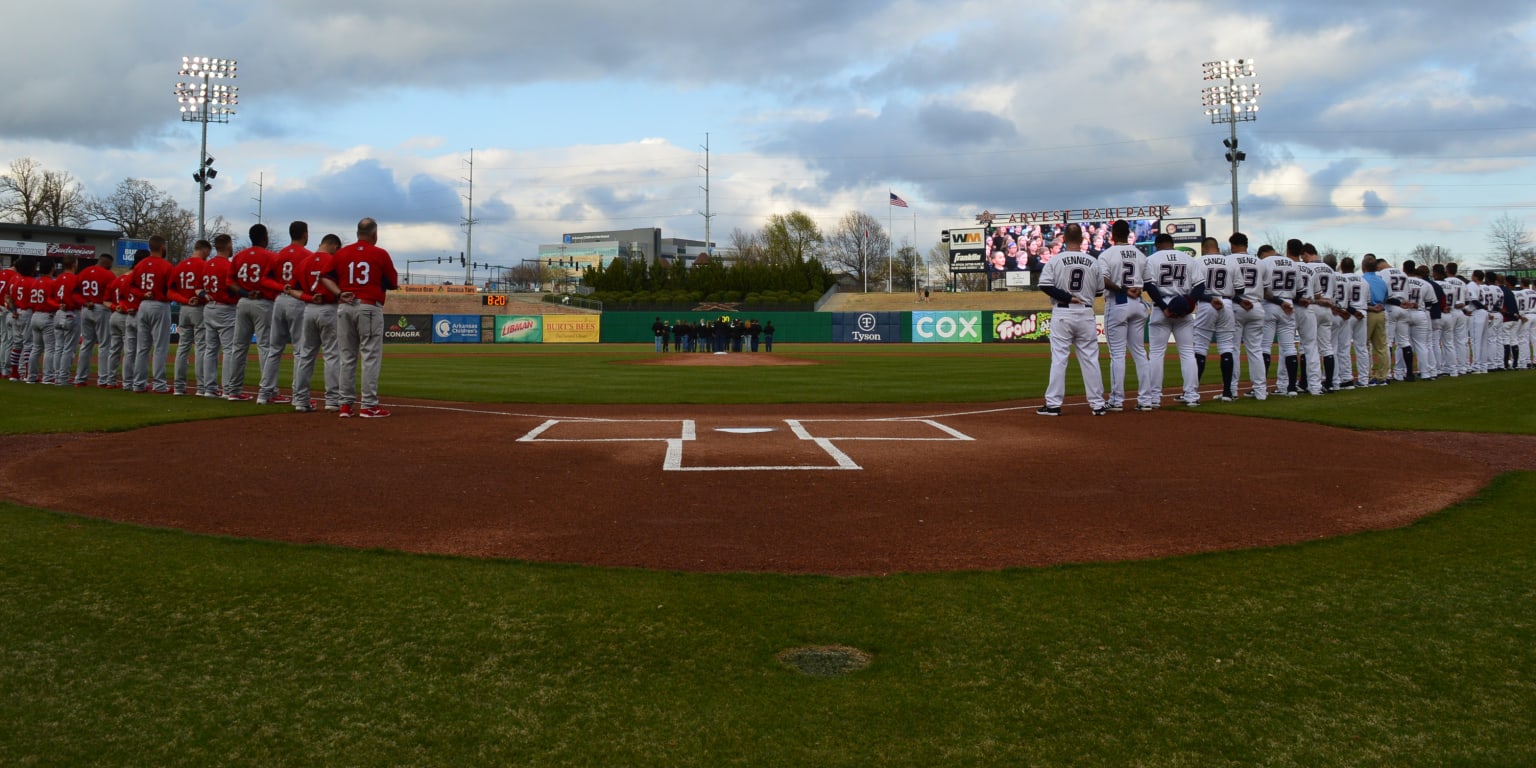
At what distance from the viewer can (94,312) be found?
48.2ft

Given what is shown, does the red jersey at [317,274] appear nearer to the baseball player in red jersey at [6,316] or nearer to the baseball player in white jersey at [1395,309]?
the baseball player in red jersey at [6,316]

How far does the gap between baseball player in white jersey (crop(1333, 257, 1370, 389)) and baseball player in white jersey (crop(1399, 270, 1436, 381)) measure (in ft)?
4.59

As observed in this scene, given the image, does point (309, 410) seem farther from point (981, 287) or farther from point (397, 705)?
point (981, 287)

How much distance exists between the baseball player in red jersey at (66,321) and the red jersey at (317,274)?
6.42 metres

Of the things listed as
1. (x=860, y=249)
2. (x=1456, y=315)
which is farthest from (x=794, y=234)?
(x=1456, y=315)

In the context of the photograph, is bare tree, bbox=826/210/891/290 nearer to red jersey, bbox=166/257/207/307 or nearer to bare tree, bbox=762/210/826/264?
bare tree, bbox=762/210/826/264

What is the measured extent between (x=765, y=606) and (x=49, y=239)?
8784cm

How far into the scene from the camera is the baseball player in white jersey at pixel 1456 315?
55.6ft

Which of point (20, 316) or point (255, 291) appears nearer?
point (255, 291)

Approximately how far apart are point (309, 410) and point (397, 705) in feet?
31.6

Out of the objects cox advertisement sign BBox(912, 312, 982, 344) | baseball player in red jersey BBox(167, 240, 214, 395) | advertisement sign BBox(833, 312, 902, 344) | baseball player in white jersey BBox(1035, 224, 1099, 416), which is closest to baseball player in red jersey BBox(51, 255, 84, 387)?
baseball player in red jersey BBox(167, 240, 214, 395)

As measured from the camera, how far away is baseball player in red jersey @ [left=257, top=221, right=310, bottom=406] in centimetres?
1143

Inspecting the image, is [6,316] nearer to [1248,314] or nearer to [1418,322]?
[1248,314]

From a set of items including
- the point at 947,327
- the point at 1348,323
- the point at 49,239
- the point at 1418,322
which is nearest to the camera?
the point at 1348,323
